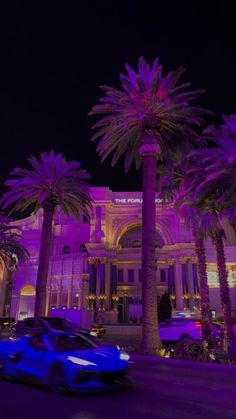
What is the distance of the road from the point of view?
6680 mm

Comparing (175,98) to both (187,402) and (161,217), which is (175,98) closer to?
(187,402)

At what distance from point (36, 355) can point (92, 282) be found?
45033mm

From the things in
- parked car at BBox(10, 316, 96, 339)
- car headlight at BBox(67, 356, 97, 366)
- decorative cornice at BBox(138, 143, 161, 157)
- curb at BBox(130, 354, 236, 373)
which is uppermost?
decorative cornice at BBox(138, 143, 161, 157)

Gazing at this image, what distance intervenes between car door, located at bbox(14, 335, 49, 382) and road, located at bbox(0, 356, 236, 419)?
→ 0.29 m

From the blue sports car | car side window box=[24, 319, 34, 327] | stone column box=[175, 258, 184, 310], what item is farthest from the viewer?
stone column box=[175, 258, 184, 310]

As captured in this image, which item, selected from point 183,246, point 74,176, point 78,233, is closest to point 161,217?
point 183,246

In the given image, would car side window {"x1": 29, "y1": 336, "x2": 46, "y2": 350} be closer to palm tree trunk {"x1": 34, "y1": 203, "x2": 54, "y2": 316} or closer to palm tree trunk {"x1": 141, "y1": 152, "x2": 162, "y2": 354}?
palm tree trunk {"x1": 141, "y1": 152, "x2": 162, "y2": 354}

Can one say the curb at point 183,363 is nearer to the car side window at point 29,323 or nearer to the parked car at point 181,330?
the car side window at point 29,323

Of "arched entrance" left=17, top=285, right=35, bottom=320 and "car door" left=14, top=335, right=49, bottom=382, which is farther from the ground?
"arched entrance" left=17, top=285, right=35, bottom=320

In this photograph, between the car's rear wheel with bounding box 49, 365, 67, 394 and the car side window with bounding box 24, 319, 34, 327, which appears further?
the car side window with bounding box 24, 319, 34, 327

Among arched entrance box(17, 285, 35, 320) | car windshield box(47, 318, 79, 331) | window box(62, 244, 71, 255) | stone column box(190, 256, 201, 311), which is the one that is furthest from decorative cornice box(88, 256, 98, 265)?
car windshield box(47, 318, 79, 331)

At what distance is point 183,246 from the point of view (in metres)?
54.2

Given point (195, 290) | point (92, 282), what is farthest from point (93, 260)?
point (195, 290)

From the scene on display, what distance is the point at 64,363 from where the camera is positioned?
26.8 feet
